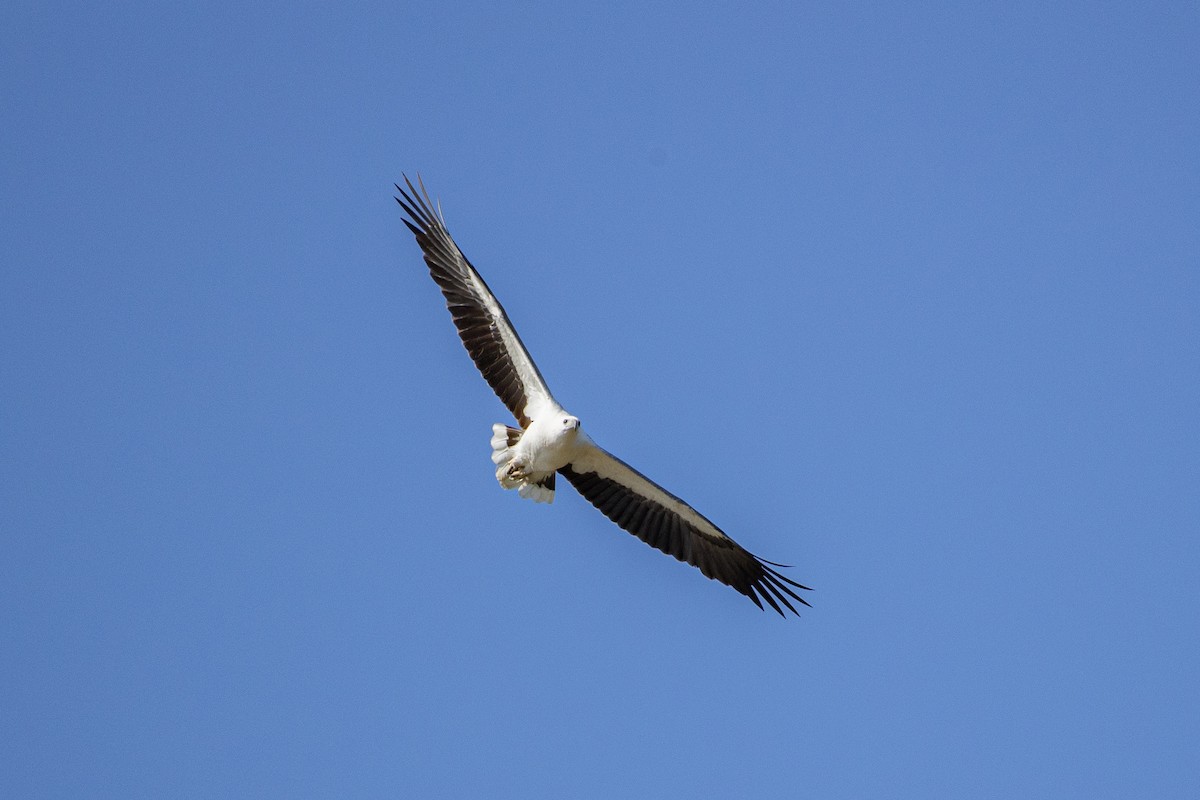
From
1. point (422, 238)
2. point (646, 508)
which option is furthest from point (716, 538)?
point (422, 238)

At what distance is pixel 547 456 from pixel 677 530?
187 centimetres

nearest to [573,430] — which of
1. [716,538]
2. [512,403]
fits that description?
[512,403]

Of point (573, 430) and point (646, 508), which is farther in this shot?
point (646, 508)

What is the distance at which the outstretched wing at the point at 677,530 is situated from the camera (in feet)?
54.7

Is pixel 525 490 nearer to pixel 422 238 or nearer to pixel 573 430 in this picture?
pixel 573 430

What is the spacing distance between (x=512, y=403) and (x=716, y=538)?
2688 millimetres

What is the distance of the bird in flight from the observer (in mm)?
15992

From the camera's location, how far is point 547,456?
627 inches

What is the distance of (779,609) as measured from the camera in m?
16.6

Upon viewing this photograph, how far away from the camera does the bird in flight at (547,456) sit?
630 inches

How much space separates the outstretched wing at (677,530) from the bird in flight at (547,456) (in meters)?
0.01

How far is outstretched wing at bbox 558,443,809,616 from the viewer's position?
656 inches

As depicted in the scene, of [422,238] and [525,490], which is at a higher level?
[422,238]

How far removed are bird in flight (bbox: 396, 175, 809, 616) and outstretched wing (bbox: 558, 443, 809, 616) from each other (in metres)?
0.01
